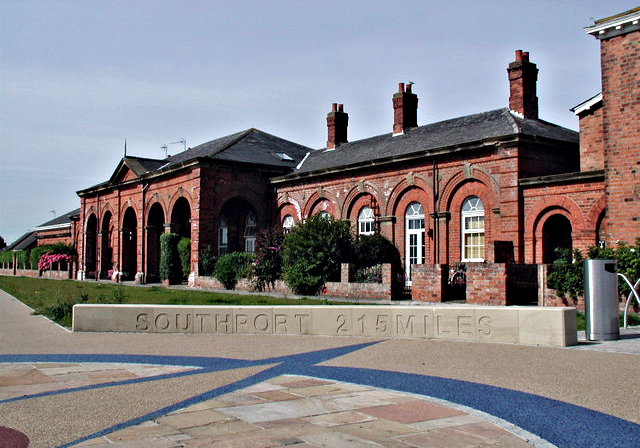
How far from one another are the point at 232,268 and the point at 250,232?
7038mm

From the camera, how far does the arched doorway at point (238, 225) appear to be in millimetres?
33938

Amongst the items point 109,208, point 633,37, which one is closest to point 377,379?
point 633,37

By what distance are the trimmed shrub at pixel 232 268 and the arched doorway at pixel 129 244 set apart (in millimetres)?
13454

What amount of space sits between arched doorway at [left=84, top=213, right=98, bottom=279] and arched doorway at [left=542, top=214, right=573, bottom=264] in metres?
33.4

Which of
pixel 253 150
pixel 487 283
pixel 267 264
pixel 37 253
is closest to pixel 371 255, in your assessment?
pixel 267 264

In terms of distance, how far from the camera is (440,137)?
26.0 meters

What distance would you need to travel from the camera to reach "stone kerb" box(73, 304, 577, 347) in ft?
34.8

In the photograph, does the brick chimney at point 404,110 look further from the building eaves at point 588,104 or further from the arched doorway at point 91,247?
the arched doorway at point 91,247

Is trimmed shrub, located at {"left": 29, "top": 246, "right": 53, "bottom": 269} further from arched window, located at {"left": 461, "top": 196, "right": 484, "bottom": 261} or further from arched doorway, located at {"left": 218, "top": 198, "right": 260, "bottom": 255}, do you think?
arched window, located at {"left": 461, "top": 196, "right": 484, "bottom": 261}

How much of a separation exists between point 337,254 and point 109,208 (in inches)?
945

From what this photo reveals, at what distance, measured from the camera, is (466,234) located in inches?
934

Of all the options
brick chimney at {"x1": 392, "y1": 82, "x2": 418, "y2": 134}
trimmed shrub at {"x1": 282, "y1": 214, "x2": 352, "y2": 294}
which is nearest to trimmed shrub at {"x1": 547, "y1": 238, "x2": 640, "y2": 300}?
trimmed shrub at {"x1": 282, "y1": 214, "x2": 352, "y2": 294}

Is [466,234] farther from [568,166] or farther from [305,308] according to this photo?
[305,308]

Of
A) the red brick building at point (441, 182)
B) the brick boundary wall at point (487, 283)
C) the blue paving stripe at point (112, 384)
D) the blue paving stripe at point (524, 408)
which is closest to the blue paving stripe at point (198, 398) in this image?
the blue paving stripe at point (524, 408)
